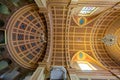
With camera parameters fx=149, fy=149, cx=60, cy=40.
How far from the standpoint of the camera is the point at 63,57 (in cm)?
1366

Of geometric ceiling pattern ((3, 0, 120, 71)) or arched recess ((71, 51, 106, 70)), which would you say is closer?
geometric ceiling pattern ((3, 0, 120, 71))

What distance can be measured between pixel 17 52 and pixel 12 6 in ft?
13.0

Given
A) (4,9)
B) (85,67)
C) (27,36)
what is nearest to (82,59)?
(85,67)

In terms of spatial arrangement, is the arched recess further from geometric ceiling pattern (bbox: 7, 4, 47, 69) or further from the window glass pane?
geometric ceiling pattern (bbox: 7, 4, 47, 69)

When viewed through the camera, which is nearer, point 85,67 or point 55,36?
point 85,67

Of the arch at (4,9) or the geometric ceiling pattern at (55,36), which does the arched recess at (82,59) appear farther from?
the arch at (4,9)

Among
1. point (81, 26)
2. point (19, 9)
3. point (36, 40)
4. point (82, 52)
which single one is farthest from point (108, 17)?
point (19, 9)

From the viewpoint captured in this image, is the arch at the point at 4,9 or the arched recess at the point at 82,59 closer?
Answer: the arch at the point at 4,9

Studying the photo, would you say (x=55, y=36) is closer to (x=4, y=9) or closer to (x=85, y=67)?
(x=85, y=67)

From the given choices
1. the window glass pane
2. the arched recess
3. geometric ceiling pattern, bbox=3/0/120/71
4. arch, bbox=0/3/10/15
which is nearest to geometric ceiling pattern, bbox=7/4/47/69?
geometric ceiling pattern, bbox=3/0/120/71

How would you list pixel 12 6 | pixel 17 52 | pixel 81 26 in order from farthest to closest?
pixel 81 26 < pixel 17 52 < pixel 12 6

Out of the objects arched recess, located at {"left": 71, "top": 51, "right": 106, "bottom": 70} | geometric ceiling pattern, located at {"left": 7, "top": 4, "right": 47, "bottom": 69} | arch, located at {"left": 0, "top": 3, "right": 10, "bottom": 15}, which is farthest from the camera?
arched recess, located at {"left": 71, "top": 51, "right": 106, "bottom": 70}

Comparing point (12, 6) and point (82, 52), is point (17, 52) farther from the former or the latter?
point (82, 52)

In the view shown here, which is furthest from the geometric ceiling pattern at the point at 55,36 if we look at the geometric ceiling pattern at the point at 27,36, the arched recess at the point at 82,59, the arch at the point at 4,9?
the arch at the point at 4,9
